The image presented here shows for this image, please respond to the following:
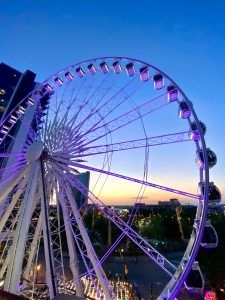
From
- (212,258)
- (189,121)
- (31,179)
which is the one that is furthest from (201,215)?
(212,258)

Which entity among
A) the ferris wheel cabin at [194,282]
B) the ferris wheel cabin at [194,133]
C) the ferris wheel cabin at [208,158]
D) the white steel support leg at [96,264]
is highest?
the ferris wheel cabin at [194,133]

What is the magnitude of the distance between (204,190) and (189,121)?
12.7ft

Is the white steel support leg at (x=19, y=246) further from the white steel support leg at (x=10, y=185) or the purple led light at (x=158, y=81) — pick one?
the purple led light at (x=158, y=81)

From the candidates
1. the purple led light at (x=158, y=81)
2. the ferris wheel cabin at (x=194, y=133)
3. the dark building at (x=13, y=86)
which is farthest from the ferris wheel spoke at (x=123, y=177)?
the dark building at (x=13, y=86)

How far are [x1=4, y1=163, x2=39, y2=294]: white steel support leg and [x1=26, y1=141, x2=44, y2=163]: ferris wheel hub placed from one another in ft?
4.14

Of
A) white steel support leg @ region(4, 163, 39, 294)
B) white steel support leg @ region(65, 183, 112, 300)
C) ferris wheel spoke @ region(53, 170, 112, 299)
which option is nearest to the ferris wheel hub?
white steel support leg @ region(4, 163, 39, 294)

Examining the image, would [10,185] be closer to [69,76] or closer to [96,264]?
[96,264]

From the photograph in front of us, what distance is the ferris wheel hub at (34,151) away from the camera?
13.1 metres

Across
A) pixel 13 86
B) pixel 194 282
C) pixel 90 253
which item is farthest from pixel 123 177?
pixel 13 86

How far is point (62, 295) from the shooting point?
3697 mm

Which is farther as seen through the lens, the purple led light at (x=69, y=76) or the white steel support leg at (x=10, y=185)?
the purple led light at (x=69, y=76)

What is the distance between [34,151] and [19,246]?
4.95 metres

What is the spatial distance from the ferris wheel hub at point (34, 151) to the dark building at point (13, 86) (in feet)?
98.4

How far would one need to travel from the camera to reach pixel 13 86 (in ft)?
151
